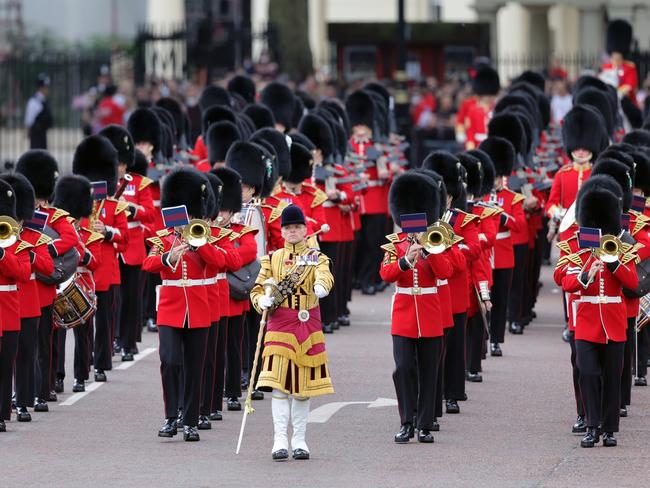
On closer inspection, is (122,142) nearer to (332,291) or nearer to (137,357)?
(137,357)

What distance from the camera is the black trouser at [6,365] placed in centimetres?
1233

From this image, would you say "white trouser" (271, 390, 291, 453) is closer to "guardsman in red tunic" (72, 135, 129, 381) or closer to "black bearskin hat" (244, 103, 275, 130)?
"guardsman in red tunic" (72, 135, 129, 381)

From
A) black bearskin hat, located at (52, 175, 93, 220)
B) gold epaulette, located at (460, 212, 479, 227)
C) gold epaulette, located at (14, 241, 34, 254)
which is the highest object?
black bearskin hat, located at (52, 175, 93, 220)

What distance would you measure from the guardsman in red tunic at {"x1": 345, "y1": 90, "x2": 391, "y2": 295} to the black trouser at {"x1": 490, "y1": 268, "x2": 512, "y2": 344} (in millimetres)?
3722

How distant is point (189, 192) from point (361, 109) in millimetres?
8450

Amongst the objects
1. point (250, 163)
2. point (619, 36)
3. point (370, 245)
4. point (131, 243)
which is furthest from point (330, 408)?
point (619, 36)

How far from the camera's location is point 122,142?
1551cm

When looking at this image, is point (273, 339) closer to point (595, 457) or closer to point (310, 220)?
point (595, 457)

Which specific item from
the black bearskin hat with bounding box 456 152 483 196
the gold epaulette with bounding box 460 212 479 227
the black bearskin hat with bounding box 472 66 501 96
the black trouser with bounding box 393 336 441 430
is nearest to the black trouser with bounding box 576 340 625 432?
the black trouser with bounding box 393 336 441 430

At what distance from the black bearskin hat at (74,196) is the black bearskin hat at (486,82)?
999cm

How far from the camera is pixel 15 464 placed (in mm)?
11258

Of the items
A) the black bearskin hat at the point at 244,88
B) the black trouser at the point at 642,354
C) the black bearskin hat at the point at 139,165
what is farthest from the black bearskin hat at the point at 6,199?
the black bearskin hat at the point at 244,88

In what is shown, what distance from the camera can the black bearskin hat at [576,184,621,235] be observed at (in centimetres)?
1188

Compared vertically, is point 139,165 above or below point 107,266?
above
